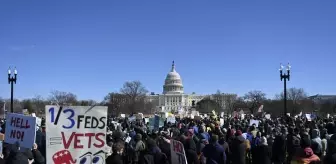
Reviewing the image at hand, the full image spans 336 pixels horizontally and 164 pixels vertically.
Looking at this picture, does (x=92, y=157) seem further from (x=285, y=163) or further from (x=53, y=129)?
(x=285, y=163)

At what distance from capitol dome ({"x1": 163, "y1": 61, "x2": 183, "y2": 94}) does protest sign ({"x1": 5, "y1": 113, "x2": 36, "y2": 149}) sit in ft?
583

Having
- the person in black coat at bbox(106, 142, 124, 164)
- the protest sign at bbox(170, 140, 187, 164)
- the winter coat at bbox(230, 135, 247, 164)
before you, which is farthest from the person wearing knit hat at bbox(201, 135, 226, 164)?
the person in black coat at bbox(106, 142, 124, 164)

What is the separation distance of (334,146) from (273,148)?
2700 mm

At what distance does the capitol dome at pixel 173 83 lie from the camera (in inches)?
7382

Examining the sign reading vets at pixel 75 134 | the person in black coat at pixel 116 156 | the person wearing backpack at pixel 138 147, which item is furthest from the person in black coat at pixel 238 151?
the sign reading vets at pixel 75 134

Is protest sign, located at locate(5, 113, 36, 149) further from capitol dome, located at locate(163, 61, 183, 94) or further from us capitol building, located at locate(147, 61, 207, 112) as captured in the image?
capitol dome, located at locate(163, 61, 183, 94)

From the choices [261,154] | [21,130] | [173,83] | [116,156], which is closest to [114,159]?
[116,156]

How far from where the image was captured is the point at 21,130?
Result: 8.92 metres

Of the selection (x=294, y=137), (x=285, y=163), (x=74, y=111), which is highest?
(x=74, y=111)

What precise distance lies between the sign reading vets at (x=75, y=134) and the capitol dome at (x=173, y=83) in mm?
179866

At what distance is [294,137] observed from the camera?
1282 centimetres

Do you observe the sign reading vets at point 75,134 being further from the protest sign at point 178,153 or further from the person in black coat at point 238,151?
the person in black coat at point 238,151

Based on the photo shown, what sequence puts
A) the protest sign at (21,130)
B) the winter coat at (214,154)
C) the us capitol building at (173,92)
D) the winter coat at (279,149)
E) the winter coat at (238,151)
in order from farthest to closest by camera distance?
the us capitol building at (173,92) → the winter coat at (279,149) → the winter coat at (238,151) → the winter coat at (214,154) → the protest sign at (21,130)

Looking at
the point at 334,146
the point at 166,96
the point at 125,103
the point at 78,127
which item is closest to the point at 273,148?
the point at 334,146
